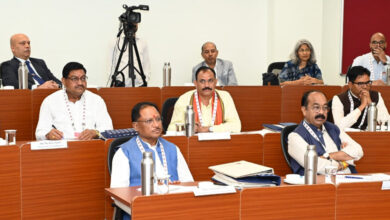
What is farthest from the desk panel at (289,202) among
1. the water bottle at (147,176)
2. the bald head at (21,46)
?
the bald head at (21,46)

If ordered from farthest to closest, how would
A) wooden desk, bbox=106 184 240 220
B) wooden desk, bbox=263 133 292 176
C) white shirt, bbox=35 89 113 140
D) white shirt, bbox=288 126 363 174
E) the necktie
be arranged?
the necktie < white shirt, bbox=35 89 113 140 < wooden desk, bbox=263 133 292 176 < white shirt, bbox=288 126 363 174 < wooden desk, bbox=106 184 240 220

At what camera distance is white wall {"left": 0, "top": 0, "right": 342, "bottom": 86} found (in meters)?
7.83

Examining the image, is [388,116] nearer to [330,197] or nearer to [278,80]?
[278,80]

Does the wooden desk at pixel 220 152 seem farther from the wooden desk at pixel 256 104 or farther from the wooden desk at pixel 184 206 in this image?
the wooden desk at pixel 256 104

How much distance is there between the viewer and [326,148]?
3.94 meters

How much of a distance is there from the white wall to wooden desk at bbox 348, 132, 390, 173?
4084 millimetres

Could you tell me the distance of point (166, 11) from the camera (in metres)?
8.50

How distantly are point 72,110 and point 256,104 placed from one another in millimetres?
1846

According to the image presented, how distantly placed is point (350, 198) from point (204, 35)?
6246 mm

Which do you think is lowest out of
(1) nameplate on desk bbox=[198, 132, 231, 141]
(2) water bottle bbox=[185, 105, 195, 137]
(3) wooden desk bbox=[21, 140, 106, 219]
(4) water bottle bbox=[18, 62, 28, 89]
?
(3) wooden desk bbox=[21, 140, 106, 219]

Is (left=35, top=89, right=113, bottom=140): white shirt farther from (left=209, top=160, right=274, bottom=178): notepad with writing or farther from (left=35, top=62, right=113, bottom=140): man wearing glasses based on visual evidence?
(left=209, top=160, right=274, bottom=178): notepad with writing

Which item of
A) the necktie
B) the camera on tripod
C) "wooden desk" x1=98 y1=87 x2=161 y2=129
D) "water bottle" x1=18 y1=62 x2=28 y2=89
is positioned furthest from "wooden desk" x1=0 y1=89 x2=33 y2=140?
the camera on tripod

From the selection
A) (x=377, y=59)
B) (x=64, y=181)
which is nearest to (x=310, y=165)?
(x=64, y=181)

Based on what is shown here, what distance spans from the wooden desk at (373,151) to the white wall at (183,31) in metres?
4.08
